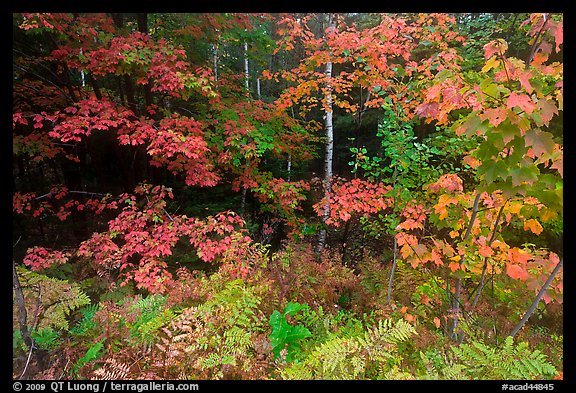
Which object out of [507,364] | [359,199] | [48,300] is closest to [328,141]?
[359,199]

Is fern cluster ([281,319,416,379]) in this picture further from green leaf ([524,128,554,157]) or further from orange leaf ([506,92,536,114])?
orange leaf ([506,92,536,114])

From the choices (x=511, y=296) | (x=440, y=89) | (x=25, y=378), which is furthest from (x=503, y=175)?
(x=25, y=378)

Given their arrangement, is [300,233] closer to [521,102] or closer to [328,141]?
[328,141]

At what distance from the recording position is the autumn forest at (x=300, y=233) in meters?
2.23

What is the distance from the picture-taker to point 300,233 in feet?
21.8

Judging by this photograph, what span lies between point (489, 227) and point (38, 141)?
6813mm

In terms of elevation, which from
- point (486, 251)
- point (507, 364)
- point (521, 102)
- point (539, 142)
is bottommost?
point (507, 364)

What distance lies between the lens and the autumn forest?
2232mm

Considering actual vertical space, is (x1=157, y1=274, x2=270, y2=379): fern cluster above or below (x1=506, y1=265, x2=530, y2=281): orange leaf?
below

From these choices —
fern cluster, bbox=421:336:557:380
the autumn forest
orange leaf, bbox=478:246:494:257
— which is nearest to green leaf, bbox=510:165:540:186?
the autumn forest

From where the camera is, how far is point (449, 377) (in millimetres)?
2408

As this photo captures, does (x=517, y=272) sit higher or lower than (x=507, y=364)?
higher

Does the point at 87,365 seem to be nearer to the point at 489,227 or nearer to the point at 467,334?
the point at 467,334

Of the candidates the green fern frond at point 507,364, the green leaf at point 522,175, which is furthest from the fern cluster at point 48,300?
the green leaf at point 522,175
